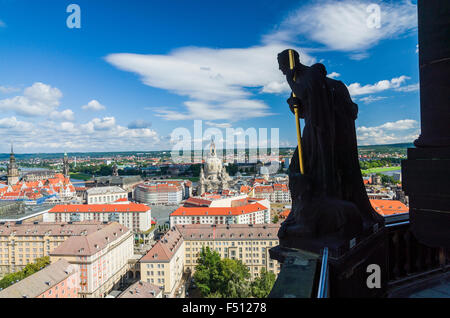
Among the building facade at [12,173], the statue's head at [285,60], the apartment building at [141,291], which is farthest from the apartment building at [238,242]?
the building facade at [12,173]

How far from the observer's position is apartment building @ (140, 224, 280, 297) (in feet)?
99.0

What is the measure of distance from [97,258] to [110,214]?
21686 millimetres

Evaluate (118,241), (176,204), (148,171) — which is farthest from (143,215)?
(148,171)

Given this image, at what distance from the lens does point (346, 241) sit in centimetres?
361

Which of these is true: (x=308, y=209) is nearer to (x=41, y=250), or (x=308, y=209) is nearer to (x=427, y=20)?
(x=427, y=20)

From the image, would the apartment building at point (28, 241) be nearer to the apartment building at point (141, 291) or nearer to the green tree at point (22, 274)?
the green tree at point (22, 274)

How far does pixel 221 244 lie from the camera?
33.7m

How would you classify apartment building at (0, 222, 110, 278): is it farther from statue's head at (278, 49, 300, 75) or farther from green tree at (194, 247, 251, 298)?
statue's head at (278, 49, 300, 75)

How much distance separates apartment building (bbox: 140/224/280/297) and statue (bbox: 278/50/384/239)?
85.3 ft

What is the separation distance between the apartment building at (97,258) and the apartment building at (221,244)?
5240 mm

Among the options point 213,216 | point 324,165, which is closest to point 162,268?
point 213,216

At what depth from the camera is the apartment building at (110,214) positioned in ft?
159

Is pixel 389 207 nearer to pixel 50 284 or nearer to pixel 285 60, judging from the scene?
pixel 50 284
